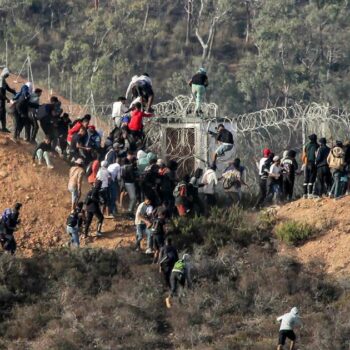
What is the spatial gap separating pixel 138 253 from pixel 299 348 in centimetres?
433

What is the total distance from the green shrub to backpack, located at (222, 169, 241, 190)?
5.93ft

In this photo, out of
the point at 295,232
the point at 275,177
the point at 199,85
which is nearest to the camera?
the point at 295,232

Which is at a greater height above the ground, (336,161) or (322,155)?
(322,155)

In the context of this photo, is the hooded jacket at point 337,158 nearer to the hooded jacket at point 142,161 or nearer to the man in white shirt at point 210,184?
the man in white shirt at point 210,184

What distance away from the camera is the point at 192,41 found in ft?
275

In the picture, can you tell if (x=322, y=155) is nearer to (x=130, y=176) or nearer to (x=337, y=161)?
(x=337, y=161)

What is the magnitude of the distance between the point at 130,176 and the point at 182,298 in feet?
11.0

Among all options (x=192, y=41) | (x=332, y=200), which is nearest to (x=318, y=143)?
(x=332, y=200)

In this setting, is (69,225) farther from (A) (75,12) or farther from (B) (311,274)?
(A) (75,12)

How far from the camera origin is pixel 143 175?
1148 inches

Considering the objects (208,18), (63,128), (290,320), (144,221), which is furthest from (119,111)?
(208,18)

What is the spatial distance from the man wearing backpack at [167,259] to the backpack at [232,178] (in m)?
Answer: 3.41

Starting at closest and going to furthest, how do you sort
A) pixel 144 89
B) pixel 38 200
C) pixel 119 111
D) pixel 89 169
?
pixel 89 169
pixel 38 200
pixel 144 89
pixel 119 111

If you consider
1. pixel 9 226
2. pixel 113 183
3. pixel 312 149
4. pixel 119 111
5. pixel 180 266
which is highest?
pixel 119 111
